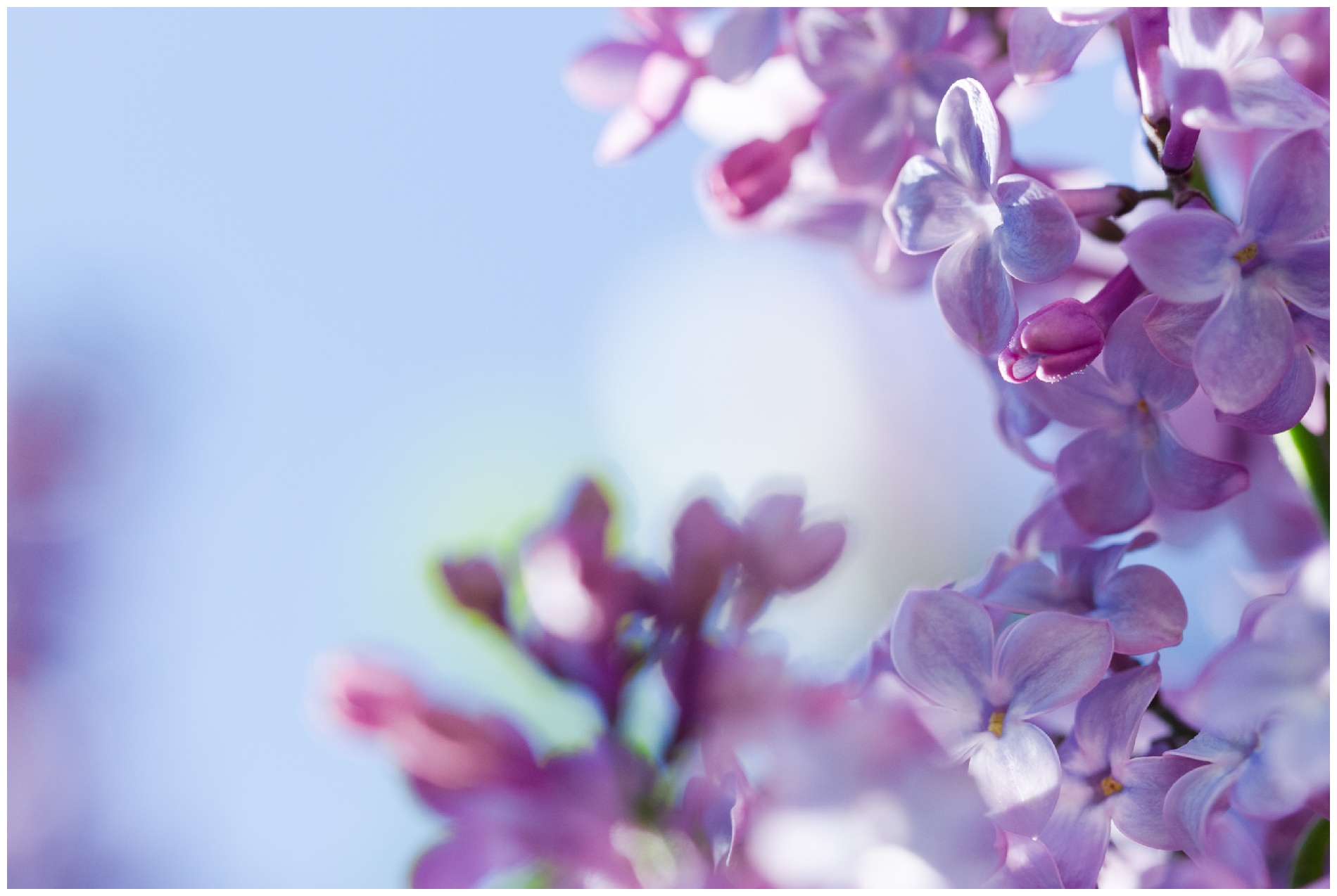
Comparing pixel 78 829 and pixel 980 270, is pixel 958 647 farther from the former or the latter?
pixel 78 829

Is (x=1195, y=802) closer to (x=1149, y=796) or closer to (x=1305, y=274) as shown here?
(x=1149, y=796)

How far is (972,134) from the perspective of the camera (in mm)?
300

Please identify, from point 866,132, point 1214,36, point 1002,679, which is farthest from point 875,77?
point 1002,679

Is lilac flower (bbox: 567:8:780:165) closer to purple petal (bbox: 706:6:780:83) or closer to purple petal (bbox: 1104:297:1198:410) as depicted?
purple petal (bbox: 706:6:780:83)

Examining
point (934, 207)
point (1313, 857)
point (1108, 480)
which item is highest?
point (934, 207)

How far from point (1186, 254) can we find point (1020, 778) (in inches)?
6.0

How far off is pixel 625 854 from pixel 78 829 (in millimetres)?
465

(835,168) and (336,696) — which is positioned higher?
(835,168)

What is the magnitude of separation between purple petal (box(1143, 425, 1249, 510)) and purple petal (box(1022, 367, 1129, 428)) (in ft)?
0.05

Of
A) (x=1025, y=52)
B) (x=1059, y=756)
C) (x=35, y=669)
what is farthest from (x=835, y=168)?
(x=35, y=669)

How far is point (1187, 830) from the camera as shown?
0.96 ft

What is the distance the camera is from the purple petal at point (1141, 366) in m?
0.31

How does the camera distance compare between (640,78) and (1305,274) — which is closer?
(1305,274)

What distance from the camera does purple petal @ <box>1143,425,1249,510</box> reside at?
32cm
